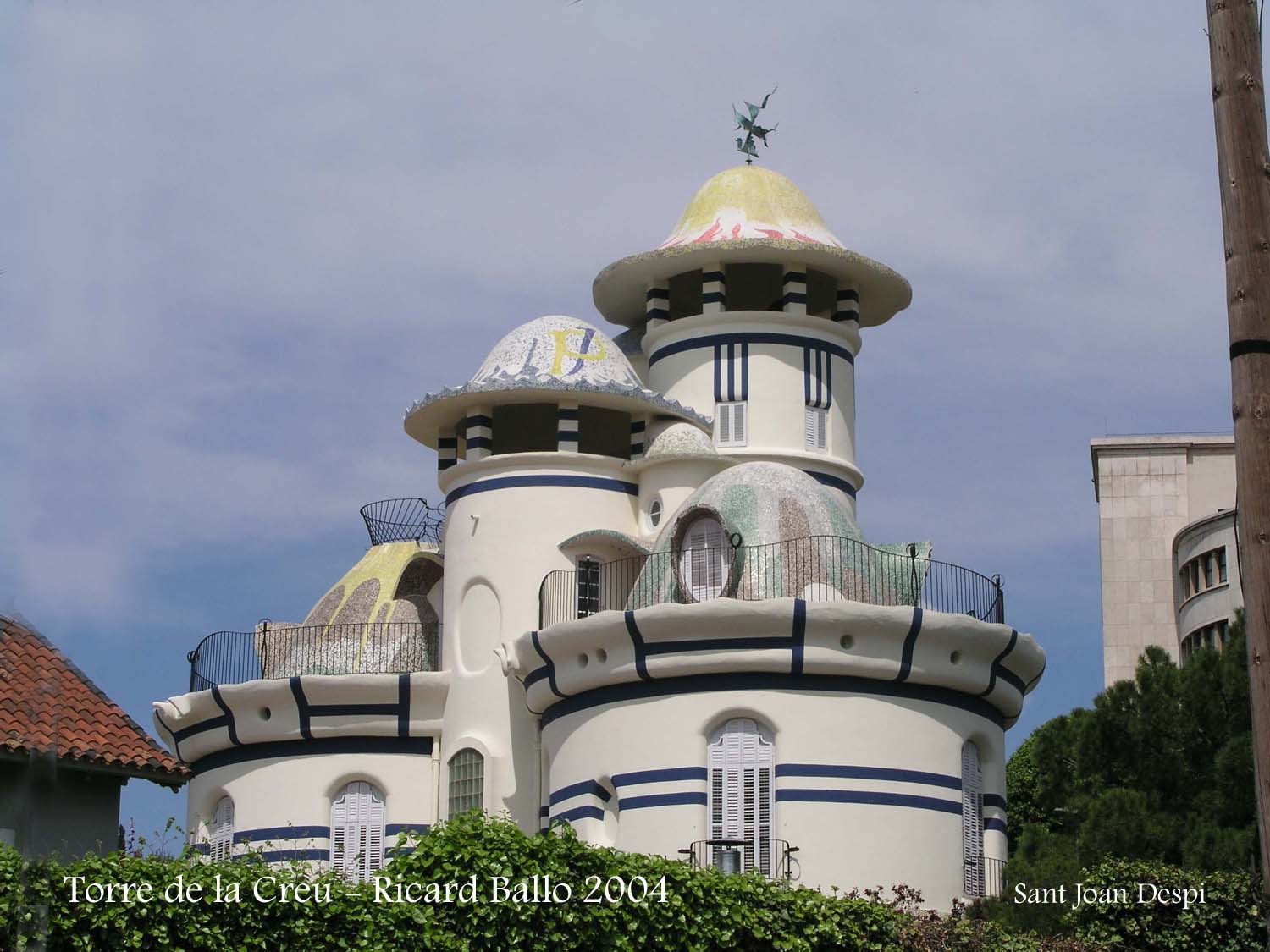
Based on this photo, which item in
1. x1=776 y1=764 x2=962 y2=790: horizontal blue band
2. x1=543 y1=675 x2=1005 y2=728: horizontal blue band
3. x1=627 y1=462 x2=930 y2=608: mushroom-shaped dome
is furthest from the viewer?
x1=627 y1=462 x2=930 y2=608: mushroom-shaped dome

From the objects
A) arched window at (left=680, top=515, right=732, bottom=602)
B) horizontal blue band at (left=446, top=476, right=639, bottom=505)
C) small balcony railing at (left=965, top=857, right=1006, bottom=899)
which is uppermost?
horizontal blue band at (left=446, top=476, right=639, bottom=505)

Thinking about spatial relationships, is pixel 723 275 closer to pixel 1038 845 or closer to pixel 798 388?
pixel 798 388

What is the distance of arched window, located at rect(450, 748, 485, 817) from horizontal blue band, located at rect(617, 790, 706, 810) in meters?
4.52

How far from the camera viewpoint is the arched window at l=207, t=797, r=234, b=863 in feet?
124

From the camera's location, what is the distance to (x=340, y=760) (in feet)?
123

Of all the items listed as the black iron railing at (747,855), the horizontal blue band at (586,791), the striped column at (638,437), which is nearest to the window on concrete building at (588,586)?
the striped column at (638,437)

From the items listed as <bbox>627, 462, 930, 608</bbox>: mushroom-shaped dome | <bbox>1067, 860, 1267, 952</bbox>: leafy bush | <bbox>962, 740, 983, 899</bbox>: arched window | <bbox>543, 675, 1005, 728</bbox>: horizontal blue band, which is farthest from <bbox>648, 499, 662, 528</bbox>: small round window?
<bbox>1067, 860, 1267, 952</bbox>: leafy bush

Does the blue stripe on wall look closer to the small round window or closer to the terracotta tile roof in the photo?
the small round window

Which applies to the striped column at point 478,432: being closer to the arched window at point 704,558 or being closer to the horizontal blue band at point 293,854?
the arched window at point 704,558

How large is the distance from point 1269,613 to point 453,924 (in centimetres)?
1324

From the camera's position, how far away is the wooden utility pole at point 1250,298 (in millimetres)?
13469

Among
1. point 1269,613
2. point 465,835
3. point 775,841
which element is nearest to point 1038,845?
point 775,841

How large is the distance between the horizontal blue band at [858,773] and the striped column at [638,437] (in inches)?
327

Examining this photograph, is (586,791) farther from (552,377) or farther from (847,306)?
(847,306)
